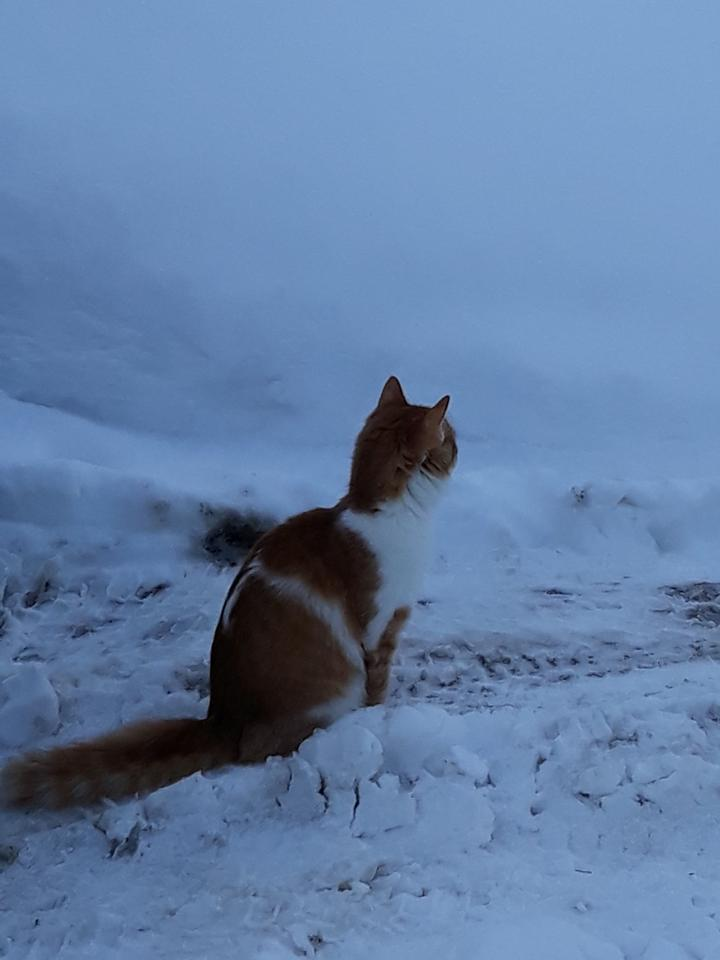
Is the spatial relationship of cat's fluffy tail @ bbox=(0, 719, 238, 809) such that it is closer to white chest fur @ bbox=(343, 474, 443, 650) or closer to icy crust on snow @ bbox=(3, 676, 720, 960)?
icy crust on snow @ bbox=(3, 676, 720, 960)

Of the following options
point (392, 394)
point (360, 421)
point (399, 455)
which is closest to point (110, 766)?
point (399, 455)

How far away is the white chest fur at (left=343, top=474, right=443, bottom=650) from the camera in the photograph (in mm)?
2906

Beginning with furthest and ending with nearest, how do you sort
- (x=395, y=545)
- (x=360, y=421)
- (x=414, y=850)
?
(x=360, y=421) → (x=395, y=545) → (x=414, y=850)

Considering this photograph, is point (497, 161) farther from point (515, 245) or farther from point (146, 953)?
point (146, 953)

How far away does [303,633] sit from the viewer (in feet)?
9.19

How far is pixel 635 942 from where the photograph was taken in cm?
204

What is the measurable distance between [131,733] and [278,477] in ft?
6.42

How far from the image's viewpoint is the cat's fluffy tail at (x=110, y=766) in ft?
8.12

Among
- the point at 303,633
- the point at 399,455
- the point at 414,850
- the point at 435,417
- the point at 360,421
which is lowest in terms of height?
the point at 414,850

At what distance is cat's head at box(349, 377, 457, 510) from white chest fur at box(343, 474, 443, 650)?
3 cm

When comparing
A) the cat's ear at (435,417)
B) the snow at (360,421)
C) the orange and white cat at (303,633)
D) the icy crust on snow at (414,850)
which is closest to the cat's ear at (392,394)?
the orange and white cat at (303,633)

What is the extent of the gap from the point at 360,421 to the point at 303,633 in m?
2.43

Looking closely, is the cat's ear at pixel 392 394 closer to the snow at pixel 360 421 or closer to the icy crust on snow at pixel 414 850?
the snow at pixel 360 421

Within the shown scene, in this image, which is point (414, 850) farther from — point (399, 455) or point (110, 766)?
point (399, 455)
